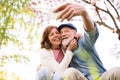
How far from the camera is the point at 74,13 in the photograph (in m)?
2.03

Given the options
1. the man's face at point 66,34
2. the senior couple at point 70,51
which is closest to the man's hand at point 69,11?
the senior couple at point 70,51

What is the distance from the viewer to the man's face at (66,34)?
2176mm

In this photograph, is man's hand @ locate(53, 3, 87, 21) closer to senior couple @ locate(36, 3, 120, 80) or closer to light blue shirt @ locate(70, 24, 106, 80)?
senior couple @ locate(36, 3, 120, 80)

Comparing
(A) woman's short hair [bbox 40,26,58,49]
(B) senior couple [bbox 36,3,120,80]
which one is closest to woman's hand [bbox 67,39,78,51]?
(B) senior couple [bbox 36,3,120,80]

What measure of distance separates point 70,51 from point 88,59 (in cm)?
13

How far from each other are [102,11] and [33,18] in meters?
0.49

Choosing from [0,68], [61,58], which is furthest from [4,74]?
[61,58]

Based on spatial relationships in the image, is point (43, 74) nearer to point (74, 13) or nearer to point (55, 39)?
point (55, 39)

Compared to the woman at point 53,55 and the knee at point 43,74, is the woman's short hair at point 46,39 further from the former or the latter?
the knee at point 43,74

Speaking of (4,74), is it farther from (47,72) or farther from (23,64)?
(47,72)

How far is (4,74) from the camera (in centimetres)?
224

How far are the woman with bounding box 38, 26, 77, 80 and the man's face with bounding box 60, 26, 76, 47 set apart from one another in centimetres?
3

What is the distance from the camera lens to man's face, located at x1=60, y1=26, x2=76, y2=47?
7.14 feet

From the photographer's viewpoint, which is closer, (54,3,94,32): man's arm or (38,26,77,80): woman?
(54,3,94,32): man's arm
